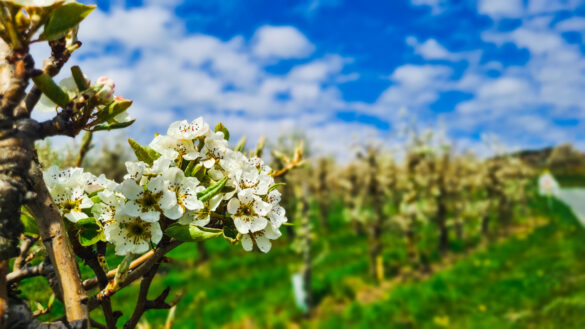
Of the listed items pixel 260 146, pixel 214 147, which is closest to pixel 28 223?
pixel 214 147

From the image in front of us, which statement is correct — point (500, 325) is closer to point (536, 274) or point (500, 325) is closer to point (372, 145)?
point (536, 274)

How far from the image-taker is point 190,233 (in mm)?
862

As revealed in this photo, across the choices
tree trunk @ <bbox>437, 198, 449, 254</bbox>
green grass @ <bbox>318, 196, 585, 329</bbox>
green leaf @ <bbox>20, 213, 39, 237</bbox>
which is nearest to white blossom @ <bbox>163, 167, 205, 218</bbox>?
green leaf @ <bbox>20, 213, 39, 237</bbox>

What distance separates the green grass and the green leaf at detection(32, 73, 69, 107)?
721 cm

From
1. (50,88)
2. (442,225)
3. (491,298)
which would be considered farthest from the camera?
(442,225)

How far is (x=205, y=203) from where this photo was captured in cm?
95

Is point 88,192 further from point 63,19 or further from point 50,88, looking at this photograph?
point 63,19

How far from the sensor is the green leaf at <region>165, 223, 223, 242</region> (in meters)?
0.86

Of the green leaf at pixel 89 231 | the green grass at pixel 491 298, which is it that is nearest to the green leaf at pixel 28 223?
the green leaf at pixel 89 231

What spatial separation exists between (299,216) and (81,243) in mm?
8200

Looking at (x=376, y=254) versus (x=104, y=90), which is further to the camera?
(x=376, y=254)

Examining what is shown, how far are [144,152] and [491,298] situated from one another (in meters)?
9.60

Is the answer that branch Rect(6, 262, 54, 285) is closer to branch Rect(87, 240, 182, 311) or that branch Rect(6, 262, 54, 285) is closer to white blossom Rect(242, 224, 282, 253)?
branch Rect(87, 240, 182, 311)

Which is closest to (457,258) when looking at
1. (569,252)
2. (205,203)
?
(569,252)
